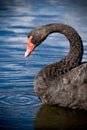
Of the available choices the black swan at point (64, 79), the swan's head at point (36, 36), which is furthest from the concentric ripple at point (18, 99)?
the swan's head at point (36, 36)

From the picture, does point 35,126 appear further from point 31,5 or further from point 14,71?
point 31,5

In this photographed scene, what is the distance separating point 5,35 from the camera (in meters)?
10.1

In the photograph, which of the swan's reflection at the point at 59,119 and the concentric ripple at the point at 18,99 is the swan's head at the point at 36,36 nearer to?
the concentric ripple at the point at 18,99

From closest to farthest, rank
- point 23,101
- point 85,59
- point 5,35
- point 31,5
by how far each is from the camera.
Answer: point 23,101 → point 85,59 → point 5,35 → point 31,5

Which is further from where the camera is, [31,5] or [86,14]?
[31,5]

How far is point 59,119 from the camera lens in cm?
643

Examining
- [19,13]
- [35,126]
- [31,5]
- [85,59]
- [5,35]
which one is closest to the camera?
[35,126]

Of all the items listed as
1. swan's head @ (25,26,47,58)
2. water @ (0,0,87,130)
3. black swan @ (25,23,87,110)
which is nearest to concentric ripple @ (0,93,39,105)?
water @ (0,0,87,130)

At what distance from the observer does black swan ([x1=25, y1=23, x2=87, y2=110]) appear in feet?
21.9

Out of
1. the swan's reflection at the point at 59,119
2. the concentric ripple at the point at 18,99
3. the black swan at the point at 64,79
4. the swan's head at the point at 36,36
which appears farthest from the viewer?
the swan's head at the point at 36,36

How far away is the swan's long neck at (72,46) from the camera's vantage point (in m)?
7.03

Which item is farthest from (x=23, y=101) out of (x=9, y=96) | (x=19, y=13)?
(x=19, y=13)

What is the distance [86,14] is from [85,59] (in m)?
4.16

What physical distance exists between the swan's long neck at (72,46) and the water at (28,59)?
485 mm
